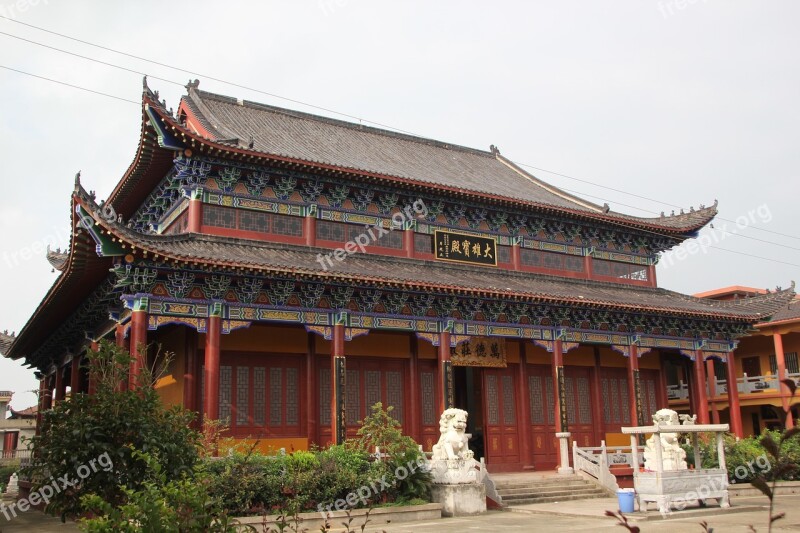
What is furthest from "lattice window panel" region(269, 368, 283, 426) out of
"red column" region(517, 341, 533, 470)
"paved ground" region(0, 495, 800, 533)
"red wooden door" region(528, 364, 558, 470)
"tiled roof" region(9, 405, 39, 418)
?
"tiled roof" region(9, 405, 39, 418)

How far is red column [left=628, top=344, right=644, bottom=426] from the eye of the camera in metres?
23.0

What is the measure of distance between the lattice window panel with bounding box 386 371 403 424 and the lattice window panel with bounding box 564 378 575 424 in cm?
568

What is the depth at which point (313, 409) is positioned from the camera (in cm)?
1875

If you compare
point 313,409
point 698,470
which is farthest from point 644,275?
point 313,409

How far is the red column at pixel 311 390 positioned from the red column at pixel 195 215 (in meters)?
3.89

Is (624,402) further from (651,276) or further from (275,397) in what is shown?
(275,397)

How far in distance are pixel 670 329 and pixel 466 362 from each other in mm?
7294

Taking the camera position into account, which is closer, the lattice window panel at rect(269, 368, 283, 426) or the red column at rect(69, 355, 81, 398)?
the lattice window panel at rect(269, 368, 283, 426)

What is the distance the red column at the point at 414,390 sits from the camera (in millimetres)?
20234

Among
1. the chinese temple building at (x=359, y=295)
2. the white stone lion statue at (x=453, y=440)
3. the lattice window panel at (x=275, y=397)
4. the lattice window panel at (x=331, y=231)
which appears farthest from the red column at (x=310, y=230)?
the white stone lion statue at (x=453, y=440)

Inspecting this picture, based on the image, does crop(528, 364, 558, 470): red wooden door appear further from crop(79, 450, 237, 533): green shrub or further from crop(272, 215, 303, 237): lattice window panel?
crop(79, 450, 237, 533): green shrub

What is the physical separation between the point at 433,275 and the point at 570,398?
21.8 ft

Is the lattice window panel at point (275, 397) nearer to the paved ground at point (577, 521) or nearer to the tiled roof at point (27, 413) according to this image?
the paved ground at point (577, 521)

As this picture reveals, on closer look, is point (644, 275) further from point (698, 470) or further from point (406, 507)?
point (406, 507)
